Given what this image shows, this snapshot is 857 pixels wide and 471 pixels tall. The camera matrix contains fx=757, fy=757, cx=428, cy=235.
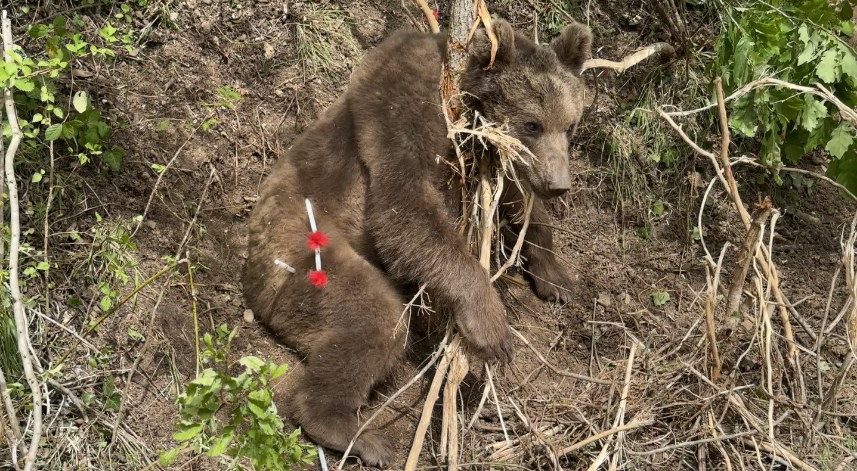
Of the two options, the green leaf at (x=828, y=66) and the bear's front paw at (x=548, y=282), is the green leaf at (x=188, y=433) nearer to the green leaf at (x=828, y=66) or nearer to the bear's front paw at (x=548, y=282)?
the bear's front paw at (x=548, y=282)

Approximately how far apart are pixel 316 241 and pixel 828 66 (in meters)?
3.68

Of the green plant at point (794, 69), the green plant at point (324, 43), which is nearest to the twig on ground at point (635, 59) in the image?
the green plant at point (794, 69)

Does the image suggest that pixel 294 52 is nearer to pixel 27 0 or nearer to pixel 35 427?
pixel 27 0

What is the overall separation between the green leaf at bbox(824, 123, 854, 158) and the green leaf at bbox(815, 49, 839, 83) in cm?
38

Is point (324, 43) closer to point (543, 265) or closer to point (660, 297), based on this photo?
point (543, 265)

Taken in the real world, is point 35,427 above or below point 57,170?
below

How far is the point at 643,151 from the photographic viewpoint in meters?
6.57

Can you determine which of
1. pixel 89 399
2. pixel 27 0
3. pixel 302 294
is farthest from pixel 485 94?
pixel 27 0

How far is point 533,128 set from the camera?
16.3 feet

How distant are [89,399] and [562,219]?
3894mm

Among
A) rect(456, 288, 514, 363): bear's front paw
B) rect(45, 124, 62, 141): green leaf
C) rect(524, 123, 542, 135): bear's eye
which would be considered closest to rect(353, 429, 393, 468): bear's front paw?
rect(456, 288, 514, 363): bear's front paw

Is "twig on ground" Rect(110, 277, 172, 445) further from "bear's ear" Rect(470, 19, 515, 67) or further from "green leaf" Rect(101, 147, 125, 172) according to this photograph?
"bear's ear" Rect(470, 19, 515, 67)

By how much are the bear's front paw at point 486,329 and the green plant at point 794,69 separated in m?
2.41

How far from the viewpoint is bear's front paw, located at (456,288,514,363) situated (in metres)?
4.85
